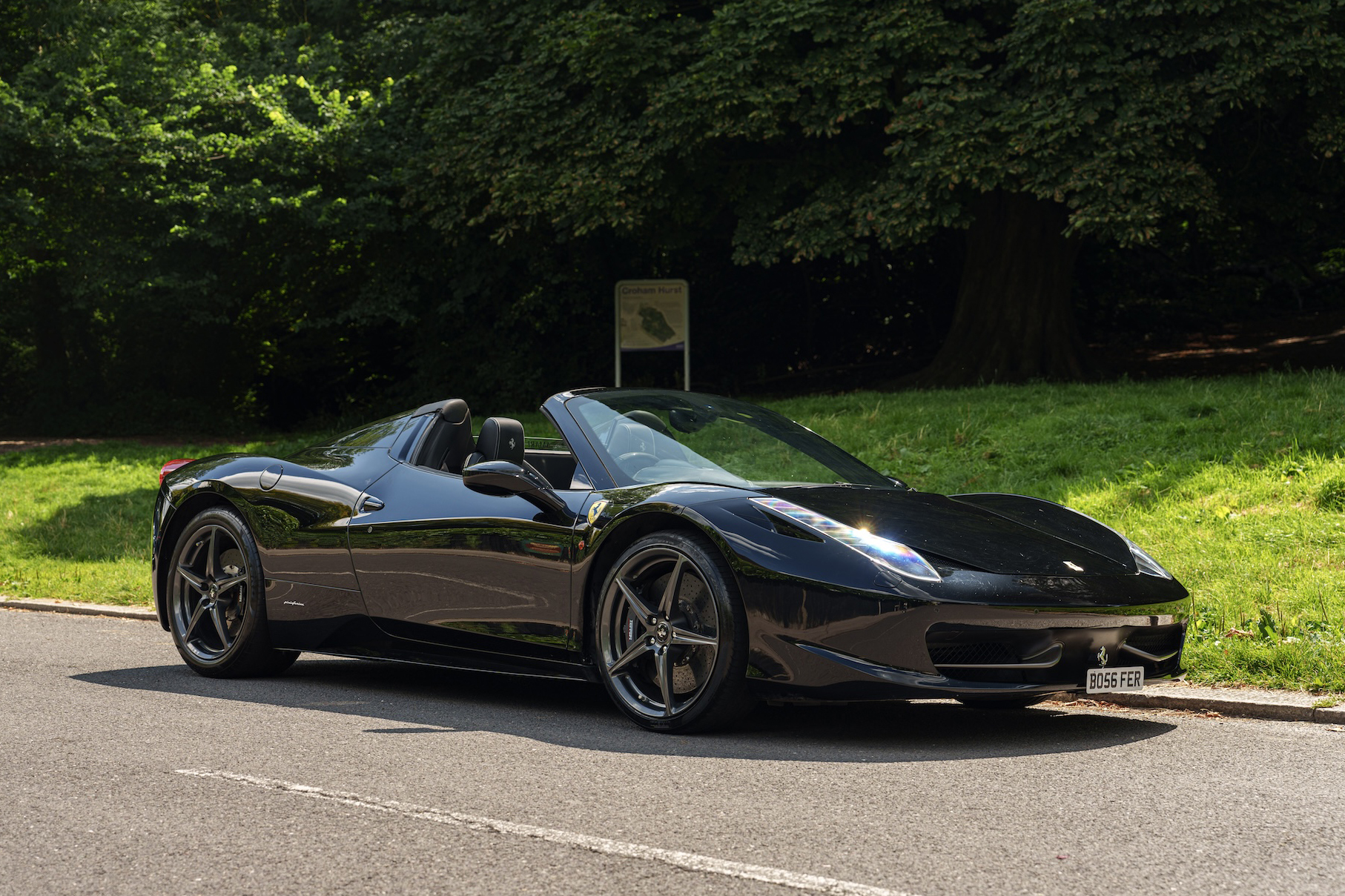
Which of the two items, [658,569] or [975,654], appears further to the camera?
[658,569]

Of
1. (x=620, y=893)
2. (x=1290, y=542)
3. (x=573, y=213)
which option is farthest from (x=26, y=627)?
(x=573, y=213)

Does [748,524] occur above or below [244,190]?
below

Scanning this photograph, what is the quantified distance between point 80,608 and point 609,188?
31.2 feet

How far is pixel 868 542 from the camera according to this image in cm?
499

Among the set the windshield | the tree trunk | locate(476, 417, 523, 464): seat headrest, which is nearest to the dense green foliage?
the tree trunk

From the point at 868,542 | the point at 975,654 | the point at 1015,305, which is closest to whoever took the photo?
the point at 975,654

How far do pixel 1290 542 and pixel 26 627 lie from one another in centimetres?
785

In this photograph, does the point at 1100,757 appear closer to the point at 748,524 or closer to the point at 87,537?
the point at 748,524

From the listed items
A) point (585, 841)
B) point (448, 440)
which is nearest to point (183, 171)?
point (448, 440)

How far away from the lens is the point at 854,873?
11.3 feet

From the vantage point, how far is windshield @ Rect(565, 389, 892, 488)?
18.9ft

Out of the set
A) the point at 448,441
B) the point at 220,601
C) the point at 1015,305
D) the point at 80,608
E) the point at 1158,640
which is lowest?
the point at 80,608

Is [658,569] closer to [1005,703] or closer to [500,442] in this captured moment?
[500,442]

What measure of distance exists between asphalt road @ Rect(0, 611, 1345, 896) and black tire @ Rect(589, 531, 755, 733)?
13cm
